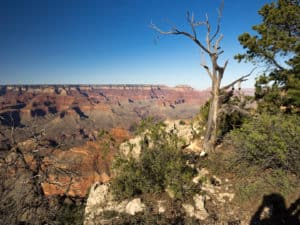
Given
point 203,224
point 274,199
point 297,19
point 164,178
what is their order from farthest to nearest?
point 297,19
point 164,178
point 274,199
point 203,224

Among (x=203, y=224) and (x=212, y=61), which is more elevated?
(x=212, y=61)

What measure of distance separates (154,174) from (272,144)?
4028mm

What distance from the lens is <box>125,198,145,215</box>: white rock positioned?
646cm

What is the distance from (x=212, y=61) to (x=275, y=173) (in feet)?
17.2

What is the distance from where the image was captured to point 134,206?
21.5 feet

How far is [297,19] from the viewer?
38.4 ft

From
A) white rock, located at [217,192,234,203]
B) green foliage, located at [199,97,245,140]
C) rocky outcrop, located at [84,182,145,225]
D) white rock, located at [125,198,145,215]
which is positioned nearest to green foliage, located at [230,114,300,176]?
white rock, located at [217,192,234,203]

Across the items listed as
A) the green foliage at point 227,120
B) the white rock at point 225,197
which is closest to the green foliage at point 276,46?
the green foliage at point 227,120

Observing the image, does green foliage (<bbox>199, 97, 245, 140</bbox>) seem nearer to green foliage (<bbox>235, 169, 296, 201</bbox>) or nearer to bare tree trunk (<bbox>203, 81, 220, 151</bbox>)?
bare tree trunk (<bbox>203, 81, 220, 151</bbox>)

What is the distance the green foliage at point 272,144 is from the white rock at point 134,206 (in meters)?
3.82

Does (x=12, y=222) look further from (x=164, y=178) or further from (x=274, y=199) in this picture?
(x=274, y=199)

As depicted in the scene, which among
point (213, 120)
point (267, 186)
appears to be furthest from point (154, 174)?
point (213, 120)

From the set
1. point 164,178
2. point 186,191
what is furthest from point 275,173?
point 164,178

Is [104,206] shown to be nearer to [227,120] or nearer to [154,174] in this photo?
[154,174]
